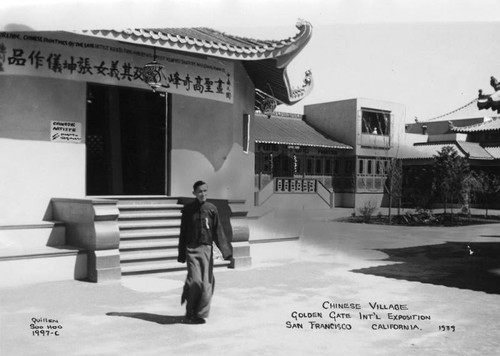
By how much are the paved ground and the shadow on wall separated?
0.58ft

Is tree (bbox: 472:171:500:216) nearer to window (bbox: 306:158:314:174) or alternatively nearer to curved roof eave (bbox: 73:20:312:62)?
window (bbox: 306:158:314:174)

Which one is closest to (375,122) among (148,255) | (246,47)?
(246,47)

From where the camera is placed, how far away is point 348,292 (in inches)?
276

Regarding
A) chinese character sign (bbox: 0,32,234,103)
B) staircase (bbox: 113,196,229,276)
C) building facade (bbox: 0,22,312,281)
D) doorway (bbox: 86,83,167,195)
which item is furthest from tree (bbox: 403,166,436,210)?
staircase (bbox: 113,196,229,276)

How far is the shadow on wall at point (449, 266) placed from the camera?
26.0 feet

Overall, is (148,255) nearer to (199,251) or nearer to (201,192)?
(199,251)

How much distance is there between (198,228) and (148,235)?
2.92 meters

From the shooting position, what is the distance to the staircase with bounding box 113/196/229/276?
7.97 metres

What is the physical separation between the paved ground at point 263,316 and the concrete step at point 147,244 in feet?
2.38

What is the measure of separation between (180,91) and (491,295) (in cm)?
605

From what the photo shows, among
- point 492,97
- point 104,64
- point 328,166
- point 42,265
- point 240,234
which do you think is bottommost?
point 42,265

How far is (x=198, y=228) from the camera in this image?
571 cm

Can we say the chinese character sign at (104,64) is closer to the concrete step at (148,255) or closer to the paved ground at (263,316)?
the concrete step at (148,255)

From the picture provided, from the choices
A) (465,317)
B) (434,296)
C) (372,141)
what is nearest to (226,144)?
(434,296)
